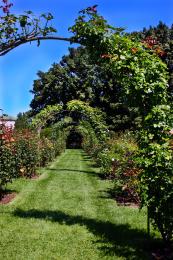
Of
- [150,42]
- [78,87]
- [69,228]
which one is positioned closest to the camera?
[150,42]

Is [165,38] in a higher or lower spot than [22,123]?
higher

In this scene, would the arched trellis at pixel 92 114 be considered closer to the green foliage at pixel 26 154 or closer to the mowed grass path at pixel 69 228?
the green foliage at pixel 26 154

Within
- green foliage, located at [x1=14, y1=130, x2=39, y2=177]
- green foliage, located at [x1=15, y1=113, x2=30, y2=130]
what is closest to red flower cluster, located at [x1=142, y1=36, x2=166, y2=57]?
green foliage, located at [x1=14, y1=130, x2=39, y2=177]

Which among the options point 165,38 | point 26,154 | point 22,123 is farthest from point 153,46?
point 165,38

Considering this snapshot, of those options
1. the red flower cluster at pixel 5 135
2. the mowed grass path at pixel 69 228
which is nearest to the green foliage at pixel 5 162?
the red flower cluster at pixel 5 135

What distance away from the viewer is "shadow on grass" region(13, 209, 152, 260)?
24.4 ft

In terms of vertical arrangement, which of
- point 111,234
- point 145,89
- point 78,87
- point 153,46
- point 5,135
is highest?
point 78,87

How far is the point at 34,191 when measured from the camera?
14156 millimetres

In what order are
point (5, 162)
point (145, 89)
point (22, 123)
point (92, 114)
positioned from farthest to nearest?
point (22, 123)
point (92, 114)
point (5, 162)
point (145, 89)

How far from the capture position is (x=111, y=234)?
8562 millimetres

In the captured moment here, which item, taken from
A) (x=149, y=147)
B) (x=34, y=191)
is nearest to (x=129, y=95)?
(x=149, y=147)

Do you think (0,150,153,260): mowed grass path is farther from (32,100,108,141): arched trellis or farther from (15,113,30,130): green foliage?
(15,113,30,130): green foliage

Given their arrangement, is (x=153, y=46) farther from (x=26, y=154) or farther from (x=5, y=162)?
(x=26, y=154)

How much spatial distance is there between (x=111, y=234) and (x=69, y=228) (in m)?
0.89
